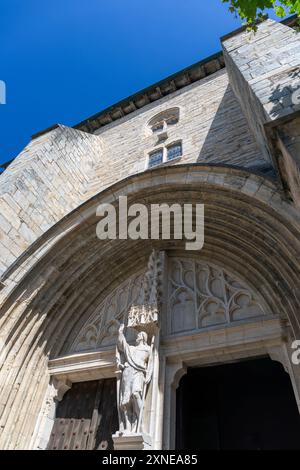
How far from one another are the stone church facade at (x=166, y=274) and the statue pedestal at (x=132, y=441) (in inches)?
0.4

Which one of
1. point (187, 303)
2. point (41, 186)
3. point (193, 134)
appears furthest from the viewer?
point (193, 134)

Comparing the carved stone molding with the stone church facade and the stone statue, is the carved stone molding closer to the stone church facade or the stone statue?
the stone church facade

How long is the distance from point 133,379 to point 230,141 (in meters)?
4.29

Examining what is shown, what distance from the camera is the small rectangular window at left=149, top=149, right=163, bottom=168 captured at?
A: 7.12m

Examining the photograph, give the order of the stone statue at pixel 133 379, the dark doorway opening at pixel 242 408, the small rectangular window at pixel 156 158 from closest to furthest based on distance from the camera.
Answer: the stone statue at pixel 133 379 → the dark doorway opening at pixel 242 408 → the small rectangular window at pixel 156 158

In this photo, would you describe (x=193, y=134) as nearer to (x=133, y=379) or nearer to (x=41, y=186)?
(x=41, y=186)

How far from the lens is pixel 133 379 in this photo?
12.7ft

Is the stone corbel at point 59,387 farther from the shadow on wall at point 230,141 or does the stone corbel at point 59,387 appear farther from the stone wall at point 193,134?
the shadow on wall at point 230,141

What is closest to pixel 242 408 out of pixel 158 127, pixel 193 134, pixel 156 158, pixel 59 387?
pixel 59 387

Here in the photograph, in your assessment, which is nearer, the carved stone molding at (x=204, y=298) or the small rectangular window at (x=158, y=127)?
the carved stone molding at (x=204, y=298)

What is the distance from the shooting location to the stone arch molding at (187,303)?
14.4 feet

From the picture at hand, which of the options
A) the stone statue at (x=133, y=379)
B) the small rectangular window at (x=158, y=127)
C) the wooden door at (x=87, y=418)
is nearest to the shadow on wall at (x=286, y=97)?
the stone statue at (x=133, y=379)

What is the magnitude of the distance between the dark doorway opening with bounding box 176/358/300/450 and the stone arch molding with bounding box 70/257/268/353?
1005 mm

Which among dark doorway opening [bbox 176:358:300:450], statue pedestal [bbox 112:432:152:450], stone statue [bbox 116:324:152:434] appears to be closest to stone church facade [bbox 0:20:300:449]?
statue pedestal [bbox 112:432:152:450]
